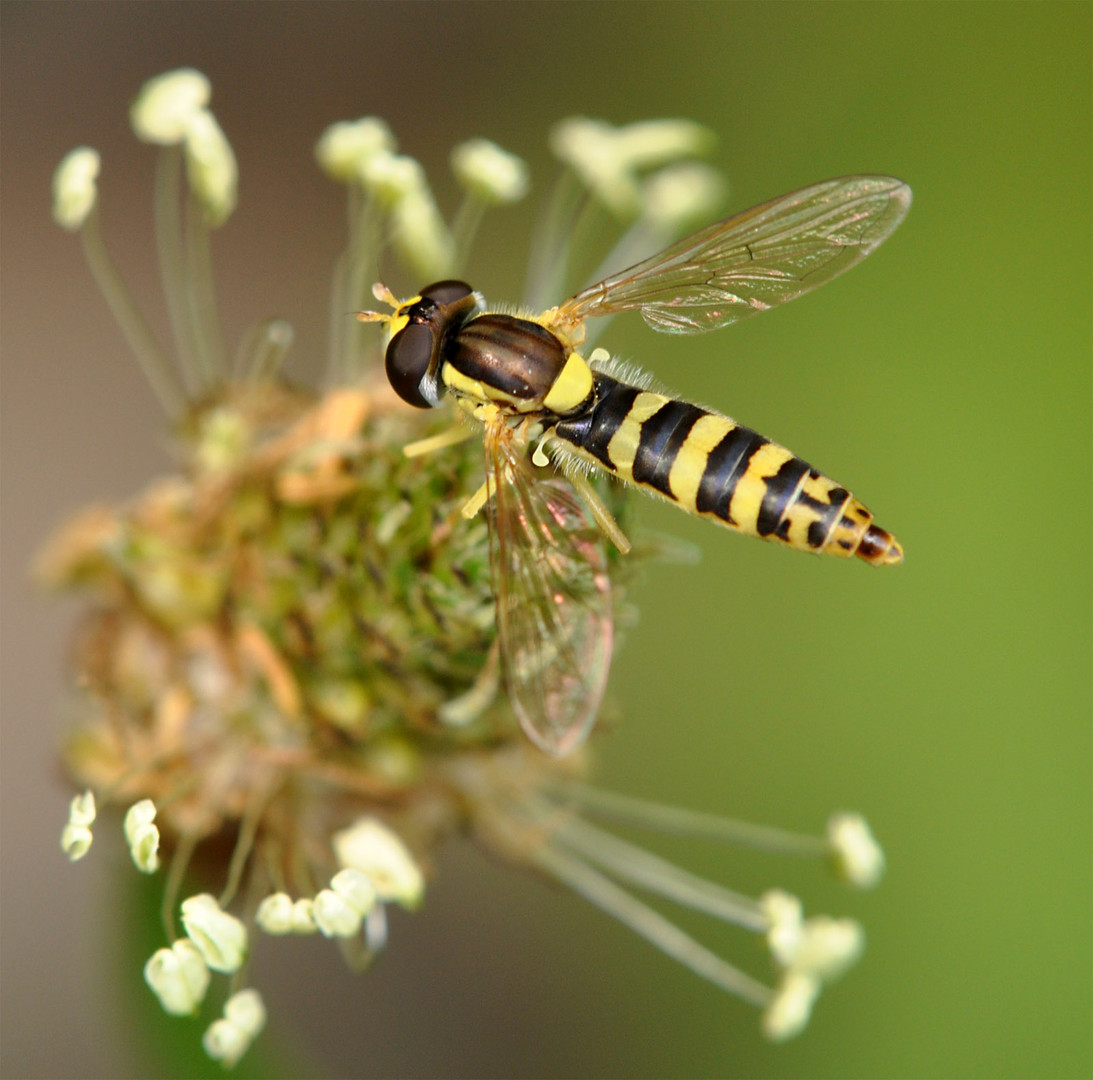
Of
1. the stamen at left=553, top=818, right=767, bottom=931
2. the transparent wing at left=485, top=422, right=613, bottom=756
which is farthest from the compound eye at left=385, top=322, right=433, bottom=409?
the stamen at left=553, top=818, right=767, bottom=931

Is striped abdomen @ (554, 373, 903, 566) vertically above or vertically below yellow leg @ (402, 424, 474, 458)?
below

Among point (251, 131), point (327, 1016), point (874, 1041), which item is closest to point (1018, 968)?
point (874, 1041)

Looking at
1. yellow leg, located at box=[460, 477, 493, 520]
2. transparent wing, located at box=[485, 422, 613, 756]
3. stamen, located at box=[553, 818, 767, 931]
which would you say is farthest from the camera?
stamen, located at box=[553, 818, 767, 931]

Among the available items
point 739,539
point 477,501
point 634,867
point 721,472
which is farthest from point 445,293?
point 739,539

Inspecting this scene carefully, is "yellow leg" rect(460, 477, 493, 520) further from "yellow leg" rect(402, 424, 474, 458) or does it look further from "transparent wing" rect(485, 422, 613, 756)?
"yellow leg" rect(402, 424, 474, 458)

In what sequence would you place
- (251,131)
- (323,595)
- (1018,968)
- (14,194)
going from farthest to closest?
(251,131), (14,194), (1018,968), (323,595)

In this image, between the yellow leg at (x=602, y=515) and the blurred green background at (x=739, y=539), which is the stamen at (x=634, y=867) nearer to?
the yellow leg at (x=602, y=515)

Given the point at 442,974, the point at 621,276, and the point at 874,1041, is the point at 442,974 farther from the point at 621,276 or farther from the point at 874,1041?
the point at 621,276

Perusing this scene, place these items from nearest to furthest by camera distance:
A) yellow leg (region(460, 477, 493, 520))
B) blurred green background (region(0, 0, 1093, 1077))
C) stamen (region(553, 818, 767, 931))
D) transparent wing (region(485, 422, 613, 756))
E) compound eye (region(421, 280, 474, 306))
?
transparent wing (region(485, 422, 613, 756))
yellow leg (region(460, 477, 493, 520))
compound eye (region(421, 280, 474, 306))
stamen (region(553, 818, 767, 931))
blurred green background (region(0, 0, 1093, 1077))
